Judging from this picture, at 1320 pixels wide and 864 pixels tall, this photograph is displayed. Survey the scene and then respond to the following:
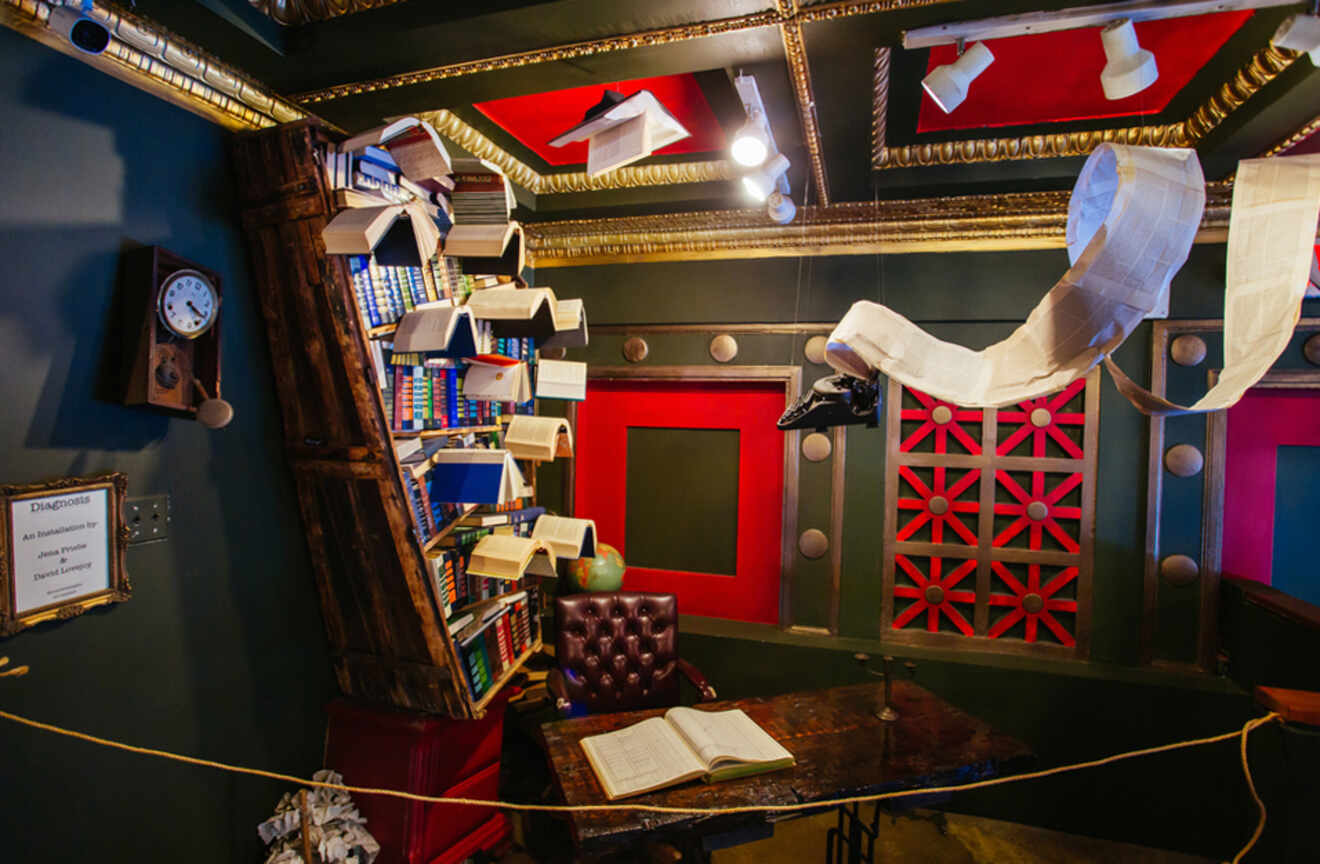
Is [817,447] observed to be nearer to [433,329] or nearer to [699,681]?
[699,681]

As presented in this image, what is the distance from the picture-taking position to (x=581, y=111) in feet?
8.92

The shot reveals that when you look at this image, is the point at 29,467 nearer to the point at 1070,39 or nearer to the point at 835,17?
the point at 835,17

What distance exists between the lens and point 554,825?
10.1ft

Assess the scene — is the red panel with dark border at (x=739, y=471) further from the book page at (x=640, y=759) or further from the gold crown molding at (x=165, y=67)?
the gold crown molding at (x=165, y=67)

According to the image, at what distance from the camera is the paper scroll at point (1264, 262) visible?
105cm

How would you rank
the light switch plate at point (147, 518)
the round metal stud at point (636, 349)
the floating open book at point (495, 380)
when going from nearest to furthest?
the light switch plate at point (147, 518)
the floating open book at point (495, 380)
the round metal stud at point (636, 349)

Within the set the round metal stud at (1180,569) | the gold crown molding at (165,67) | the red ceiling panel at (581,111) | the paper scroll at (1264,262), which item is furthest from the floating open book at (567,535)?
the round metal stud at (1180,569)

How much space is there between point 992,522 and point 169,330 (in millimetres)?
3751

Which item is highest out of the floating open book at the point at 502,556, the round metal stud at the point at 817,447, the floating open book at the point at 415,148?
the floating open book at the point at 415,148

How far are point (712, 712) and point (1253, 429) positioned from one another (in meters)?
3.12

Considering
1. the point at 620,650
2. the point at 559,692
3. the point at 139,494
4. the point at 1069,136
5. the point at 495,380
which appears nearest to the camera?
the point at 139,494

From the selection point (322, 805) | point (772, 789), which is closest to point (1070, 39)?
point (772, 789)

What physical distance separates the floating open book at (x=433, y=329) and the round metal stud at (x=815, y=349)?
198 cm

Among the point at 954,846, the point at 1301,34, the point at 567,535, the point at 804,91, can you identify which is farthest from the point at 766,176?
the point at 954,846
